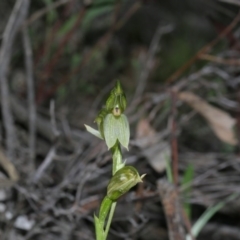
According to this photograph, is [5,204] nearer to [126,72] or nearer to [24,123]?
[24,123]

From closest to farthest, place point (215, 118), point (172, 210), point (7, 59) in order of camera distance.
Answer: point (172, 210) < point (7, 59) < point (215, 118)

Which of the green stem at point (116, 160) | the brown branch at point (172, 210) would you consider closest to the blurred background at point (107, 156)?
the brown branch at point (172, 210)

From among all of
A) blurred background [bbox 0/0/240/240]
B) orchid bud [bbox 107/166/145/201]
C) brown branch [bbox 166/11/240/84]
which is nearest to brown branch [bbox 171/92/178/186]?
blurred background [bbox 0/0/240/240]

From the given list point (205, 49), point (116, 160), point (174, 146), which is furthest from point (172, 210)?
point (205, 49)

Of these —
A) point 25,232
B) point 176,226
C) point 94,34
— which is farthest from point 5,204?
point 94,34

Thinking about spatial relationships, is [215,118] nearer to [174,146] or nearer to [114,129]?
[174,146]

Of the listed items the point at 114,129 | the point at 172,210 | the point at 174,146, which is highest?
the point at 114,129
